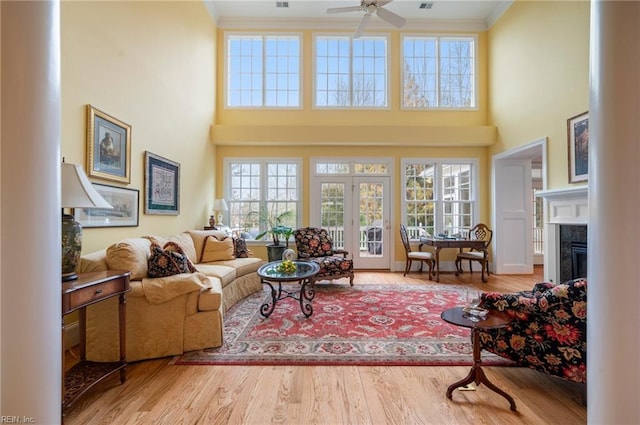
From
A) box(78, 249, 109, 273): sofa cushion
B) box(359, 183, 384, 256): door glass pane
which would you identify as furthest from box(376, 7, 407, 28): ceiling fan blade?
box(78, 249, 109, 273): sofa cushion

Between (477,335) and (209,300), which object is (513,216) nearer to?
(477,335)

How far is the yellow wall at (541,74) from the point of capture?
374 centimetres

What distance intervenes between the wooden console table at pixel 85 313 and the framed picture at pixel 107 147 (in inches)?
52.6

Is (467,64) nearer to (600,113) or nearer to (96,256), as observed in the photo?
(600,113)

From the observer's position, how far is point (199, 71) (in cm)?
514

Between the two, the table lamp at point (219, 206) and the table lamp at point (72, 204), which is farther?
the table lamp at point (219, 206)

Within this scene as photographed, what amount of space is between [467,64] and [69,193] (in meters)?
7.20

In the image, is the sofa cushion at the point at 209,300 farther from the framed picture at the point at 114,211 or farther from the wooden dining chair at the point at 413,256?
the wooden dining chair at the point at 413,256

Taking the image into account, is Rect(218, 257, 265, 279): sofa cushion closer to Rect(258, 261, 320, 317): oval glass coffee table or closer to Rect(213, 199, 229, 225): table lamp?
Rect(258, 261, 320, 317): oval glass coffee table

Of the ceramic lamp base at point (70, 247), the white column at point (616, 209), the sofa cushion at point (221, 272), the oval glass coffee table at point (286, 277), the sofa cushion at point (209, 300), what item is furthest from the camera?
the sofa cushion at point (221, 272)

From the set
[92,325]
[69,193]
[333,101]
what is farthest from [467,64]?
[92,325]

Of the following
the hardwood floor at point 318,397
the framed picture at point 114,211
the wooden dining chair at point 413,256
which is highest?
the framed picture at point 114,211

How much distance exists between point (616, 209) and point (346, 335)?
7.51 feet

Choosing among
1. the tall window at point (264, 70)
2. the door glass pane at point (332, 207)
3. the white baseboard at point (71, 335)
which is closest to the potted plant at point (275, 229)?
Result: the door glass pane at point (332, 207)
